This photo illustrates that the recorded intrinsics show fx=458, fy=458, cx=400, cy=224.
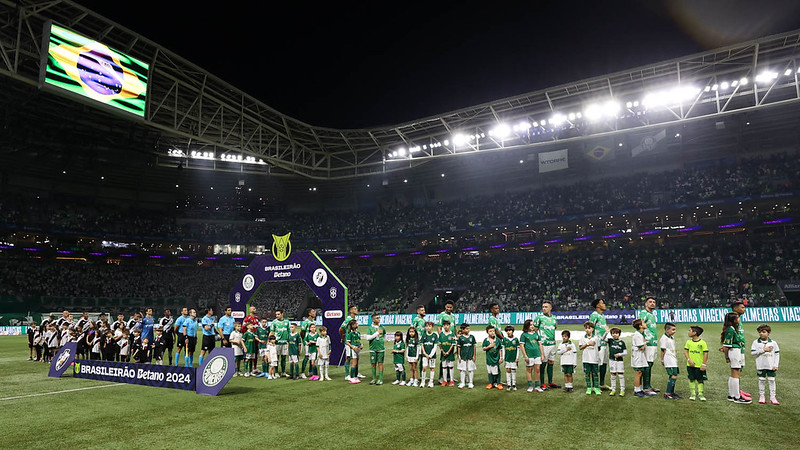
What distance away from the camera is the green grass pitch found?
7336 millimetres

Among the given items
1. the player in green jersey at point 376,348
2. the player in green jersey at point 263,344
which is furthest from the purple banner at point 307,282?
the player in green jersey at point 376,348

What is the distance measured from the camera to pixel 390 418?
29.2 ft

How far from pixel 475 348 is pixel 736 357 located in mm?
6250

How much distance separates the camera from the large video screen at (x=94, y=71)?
56.3 feet

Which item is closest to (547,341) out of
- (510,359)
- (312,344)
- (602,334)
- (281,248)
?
(510,359)

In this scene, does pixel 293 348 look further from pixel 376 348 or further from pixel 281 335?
pixel 376 348

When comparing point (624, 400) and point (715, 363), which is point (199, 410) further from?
point (715, 363)

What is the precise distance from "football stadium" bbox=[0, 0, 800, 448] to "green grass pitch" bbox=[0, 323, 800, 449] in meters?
0.09

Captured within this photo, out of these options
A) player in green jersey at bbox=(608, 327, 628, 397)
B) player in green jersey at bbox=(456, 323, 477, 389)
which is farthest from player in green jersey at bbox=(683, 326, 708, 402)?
player in green jersey at bbox=(456, 323, 477, 389)

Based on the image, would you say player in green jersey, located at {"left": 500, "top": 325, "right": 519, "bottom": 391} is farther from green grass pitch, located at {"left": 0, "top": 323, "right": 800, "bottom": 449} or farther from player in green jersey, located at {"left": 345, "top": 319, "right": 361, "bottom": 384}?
player in green jersey, located at {"left": 345, "top": 319, "right": 361, "bottom": 384}

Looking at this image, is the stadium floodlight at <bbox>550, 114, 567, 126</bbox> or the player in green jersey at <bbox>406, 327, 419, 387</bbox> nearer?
the player in green jersey at <bbox>406, 327, 419, 387</bbox>

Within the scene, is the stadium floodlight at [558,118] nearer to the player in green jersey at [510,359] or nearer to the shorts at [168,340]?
the player in green jersey at [510,359]

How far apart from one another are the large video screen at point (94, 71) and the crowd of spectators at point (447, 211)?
3445 centimetres

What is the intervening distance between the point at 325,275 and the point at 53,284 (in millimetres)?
43917
